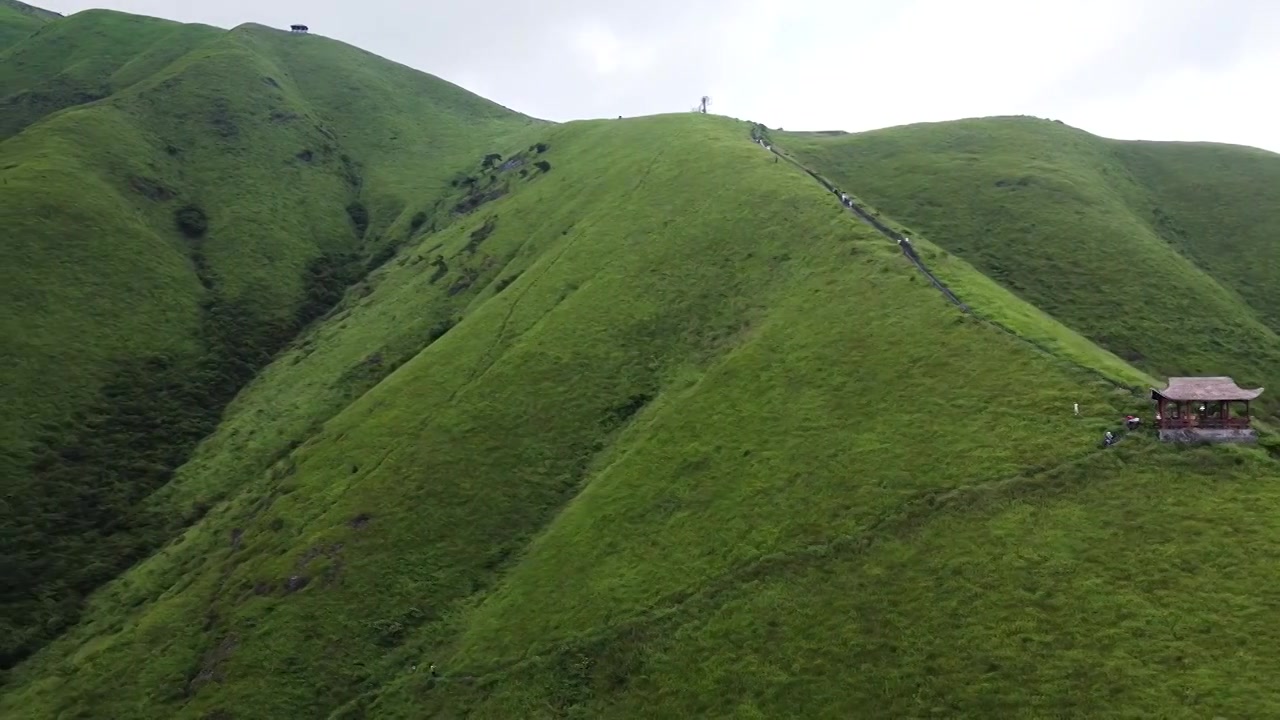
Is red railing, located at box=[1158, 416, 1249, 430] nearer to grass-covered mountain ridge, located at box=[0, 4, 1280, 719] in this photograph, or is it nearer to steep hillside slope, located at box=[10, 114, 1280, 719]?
grass-covered mountain ridge, located at box=[0, 4, 1280, 719]

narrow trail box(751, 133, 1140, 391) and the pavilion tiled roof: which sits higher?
narrow trail box(751, 133, 1140, 391)

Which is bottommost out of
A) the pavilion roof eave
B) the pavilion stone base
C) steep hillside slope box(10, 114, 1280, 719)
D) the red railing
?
steep hillside slope box(10, 114, 1280, 719)

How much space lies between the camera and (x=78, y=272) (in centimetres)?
10581

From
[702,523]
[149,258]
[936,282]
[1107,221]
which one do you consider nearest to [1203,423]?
[936,282]

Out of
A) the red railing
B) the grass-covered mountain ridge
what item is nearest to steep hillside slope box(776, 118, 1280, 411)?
the grass-covered mountain ridge

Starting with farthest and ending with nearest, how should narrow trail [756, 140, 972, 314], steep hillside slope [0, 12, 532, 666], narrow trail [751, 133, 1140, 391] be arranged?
steep hillside slope [0, 12, 532, 666]
narrow trail [756, 140, 972, 314]
narrow trail [751, 133, 1140, 391]

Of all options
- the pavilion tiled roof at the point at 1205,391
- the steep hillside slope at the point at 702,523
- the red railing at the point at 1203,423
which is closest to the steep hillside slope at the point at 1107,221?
the steep hillside slope at the point at 702,523

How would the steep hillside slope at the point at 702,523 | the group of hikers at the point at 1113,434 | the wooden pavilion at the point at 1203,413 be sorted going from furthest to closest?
1. the group of hikers at the point at 1113,434
2. the wooden pavilion at the point at 1203,413
3. the steep hillside slope at the point at 702,523

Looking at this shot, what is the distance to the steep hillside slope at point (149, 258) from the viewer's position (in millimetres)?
79938

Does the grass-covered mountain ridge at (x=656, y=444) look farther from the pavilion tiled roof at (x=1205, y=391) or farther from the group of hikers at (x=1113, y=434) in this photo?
the pavilion tiled roof at (x=1205, y=391)

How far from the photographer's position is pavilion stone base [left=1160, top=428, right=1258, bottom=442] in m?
46.6

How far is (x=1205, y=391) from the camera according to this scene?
153 feet

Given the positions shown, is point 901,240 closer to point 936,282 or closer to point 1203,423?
point 936,282

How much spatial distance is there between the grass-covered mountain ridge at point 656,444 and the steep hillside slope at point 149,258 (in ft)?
2.04
